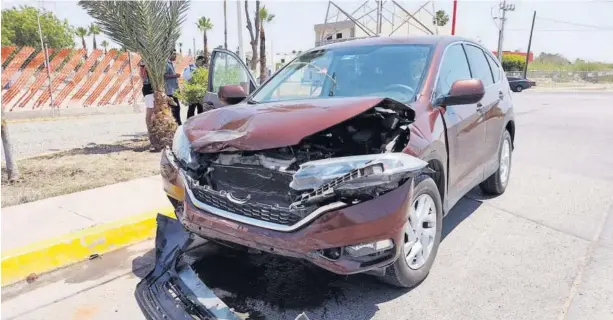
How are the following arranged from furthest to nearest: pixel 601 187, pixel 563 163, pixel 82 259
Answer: pixel 563 163, pixel 601 187, pixel 82 259

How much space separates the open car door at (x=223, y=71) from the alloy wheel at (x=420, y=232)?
113 inches

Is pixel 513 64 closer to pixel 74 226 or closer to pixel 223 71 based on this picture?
pixel 223 71

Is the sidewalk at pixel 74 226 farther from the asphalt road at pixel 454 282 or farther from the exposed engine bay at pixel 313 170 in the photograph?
the exposed engine bay at pixel 313 170

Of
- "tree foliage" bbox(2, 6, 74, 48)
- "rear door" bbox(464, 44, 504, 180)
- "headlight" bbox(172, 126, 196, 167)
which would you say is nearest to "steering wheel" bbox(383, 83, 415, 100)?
"rear door" bbox(464, 44, 504, 180)

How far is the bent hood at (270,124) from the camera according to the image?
2.65 meters

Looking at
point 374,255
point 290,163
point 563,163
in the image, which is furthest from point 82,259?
point 563,163

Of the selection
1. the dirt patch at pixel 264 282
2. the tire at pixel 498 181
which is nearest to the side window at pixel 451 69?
the tire at pixel 498 181

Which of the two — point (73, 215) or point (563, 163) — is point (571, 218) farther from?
Answer: point (73, 215)

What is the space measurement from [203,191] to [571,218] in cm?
396

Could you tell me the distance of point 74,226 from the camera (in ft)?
14.2

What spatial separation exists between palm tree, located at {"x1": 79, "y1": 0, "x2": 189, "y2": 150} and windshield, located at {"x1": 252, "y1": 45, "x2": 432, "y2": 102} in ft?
13.6

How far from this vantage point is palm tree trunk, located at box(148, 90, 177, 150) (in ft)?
25.9

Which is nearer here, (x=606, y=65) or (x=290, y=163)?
(x=290, y=163)

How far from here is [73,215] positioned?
4633 mm
